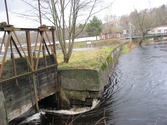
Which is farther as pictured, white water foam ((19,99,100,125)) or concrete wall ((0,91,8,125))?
white water foam ((19,99,100,125))

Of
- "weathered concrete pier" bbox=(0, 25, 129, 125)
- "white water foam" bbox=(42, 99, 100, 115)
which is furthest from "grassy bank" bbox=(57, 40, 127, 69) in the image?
"white water foam" bbox=(42, 99, 100, 115)

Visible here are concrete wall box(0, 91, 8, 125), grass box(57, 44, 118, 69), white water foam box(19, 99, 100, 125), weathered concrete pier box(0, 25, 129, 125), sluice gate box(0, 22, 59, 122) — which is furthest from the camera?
grass box(57, 44, 118, 69)

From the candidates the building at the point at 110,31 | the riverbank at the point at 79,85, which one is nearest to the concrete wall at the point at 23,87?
the riverbank at the point at 79,85

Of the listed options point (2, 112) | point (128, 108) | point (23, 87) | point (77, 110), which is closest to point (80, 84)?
point (77, 110)

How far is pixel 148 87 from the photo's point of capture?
9.84 m

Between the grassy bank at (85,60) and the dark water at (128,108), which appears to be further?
the grassy bank at (85,60)

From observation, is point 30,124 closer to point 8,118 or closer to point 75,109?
point 8,118

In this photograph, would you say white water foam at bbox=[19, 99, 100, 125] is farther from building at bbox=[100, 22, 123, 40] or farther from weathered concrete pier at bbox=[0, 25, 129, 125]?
building at bbox=[100, 22, 123, 40]

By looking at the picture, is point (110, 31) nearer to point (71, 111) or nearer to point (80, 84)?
point (80, 84)

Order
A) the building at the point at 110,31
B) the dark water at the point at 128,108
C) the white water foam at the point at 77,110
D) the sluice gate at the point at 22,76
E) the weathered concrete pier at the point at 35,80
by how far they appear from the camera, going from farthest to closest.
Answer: the building at the point at 110,31
the white water foam at the point at 77,110
the dark water at the point at 128,108
the weathered concrete pier at the point at 35,80
the sluice gate at the point at 22,76

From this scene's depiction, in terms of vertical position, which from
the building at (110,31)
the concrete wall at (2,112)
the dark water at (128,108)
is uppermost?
the building at (110,31)

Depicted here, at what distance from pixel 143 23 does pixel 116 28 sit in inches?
1052

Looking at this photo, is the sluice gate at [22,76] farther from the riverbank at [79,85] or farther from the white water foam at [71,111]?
the white water foam at [71,111]

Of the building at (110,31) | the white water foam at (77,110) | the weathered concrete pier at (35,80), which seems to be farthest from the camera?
the building at (110,31)
